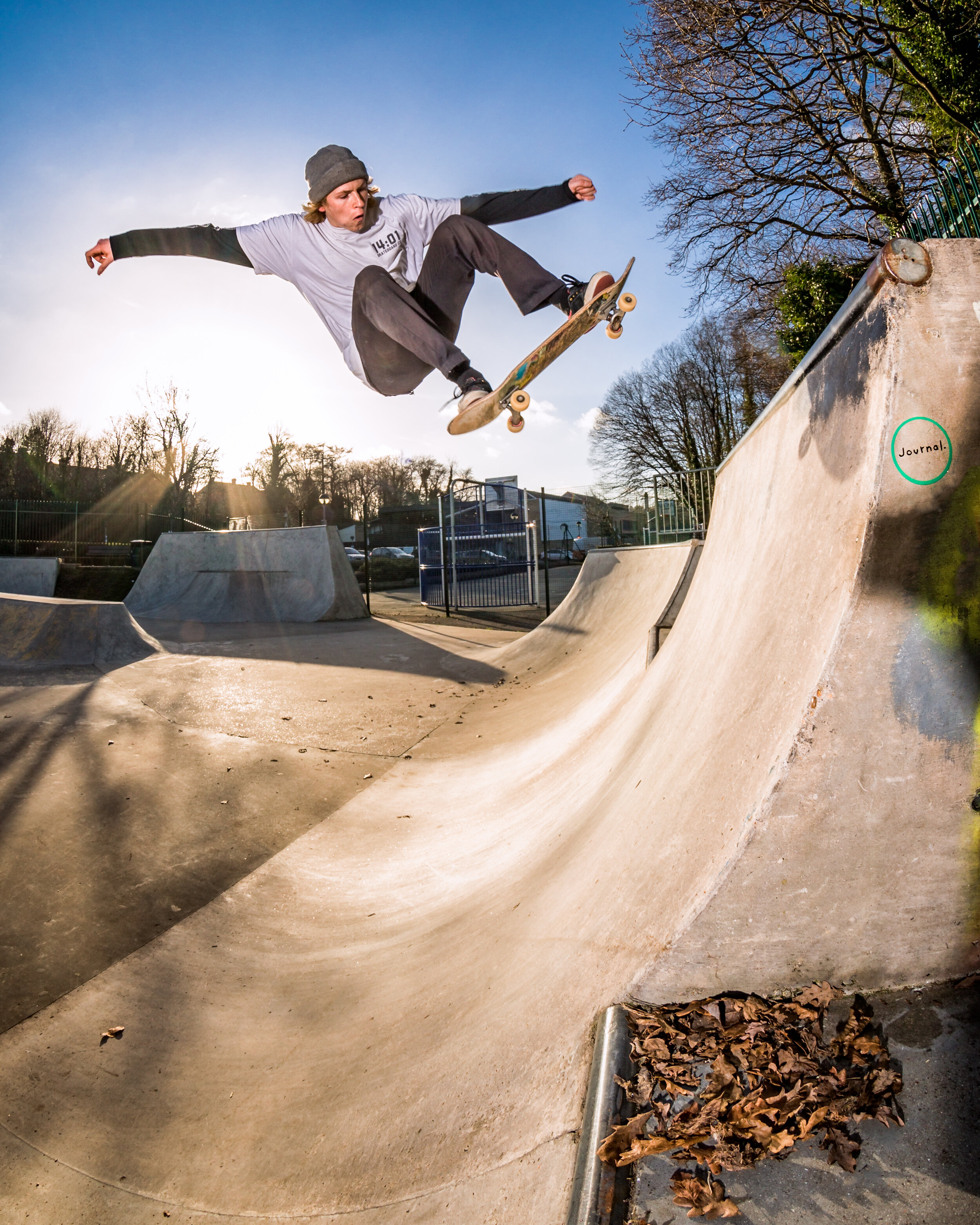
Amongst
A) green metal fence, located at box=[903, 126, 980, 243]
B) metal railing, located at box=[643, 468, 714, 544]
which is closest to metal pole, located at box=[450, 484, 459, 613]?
metal railing, located at box=[643, 468, 714, 544]

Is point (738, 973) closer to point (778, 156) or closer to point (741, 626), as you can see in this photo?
point (741, 626)

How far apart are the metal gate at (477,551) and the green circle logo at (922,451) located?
13231mm

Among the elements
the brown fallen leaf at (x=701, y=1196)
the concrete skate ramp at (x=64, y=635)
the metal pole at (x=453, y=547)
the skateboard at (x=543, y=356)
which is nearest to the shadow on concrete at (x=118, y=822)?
the concrete skate ramp at (x=64, y=635)

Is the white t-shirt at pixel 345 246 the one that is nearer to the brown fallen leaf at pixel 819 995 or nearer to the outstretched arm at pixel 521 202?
the outstretched arm at pixel 521 202

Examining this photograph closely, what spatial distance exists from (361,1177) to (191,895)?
→ 211cm

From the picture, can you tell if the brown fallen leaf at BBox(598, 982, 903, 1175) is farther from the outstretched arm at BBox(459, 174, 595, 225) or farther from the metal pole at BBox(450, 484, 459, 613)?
the metal pole at BBox(450, 484, 459, 613)

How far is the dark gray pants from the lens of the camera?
154 inches

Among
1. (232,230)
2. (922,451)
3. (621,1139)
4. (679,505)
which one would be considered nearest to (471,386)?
(232,230)

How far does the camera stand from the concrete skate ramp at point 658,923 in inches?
68.4

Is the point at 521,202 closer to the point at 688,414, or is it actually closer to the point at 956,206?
the point at 956,206

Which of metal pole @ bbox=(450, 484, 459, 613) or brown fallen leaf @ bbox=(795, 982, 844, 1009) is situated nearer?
brown fallen leaf @ bbox=(795, 982, 844, 1009)

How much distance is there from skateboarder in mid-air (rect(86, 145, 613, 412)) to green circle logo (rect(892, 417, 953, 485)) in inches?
93.5

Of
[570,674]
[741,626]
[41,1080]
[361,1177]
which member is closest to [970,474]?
[741,626]

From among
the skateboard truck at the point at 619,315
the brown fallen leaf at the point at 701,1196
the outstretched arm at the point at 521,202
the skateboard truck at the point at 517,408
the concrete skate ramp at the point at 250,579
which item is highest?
the outstretched arm at the point at 521,202
